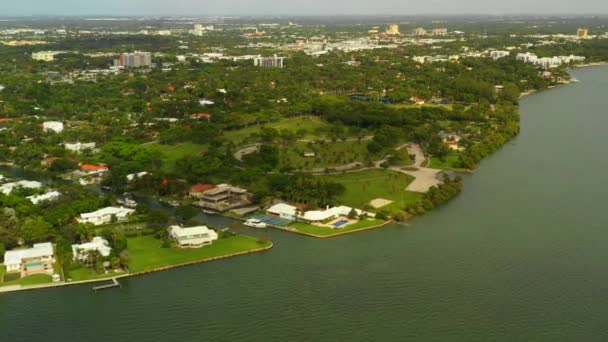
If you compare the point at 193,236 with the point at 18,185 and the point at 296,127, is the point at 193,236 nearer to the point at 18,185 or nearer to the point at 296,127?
the point at 18,185

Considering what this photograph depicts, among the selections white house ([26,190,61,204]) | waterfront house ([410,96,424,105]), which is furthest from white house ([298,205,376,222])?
waterfront house ([410,96,424,105])

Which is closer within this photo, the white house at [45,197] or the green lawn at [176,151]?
the white house at [45,197]

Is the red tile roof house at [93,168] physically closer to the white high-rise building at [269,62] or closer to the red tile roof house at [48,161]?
the red tile roof house at [48,161]

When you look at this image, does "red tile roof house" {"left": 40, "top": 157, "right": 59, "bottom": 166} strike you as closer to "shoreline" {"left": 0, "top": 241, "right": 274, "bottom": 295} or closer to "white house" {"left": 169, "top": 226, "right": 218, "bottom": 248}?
"white house" {"left": 169, "top": 226, "right": 218, "bottom": 248}

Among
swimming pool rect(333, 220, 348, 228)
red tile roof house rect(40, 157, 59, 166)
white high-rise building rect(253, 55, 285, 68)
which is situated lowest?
swimming pool rect(333, 220, 348, 228)

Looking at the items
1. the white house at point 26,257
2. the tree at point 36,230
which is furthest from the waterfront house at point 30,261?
the tree at point 36,230

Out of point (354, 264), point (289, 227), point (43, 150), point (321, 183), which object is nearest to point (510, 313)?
point (354, 264)

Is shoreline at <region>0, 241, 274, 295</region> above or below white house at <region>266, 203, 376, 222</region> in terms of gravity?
below

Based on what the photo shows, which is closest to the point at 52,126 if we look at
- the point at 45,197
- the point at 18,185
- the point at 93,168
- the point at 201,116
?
the point at 201,116
